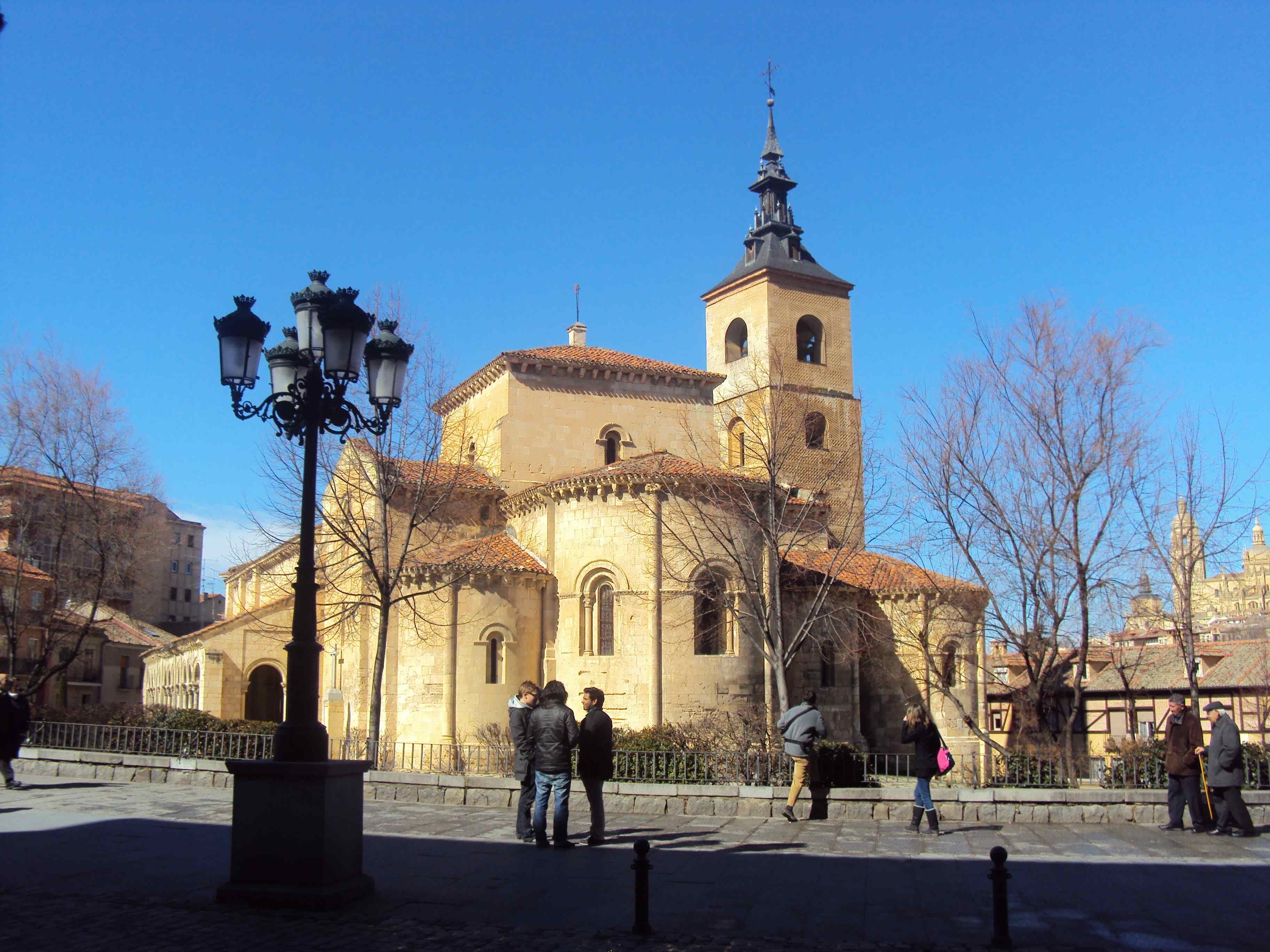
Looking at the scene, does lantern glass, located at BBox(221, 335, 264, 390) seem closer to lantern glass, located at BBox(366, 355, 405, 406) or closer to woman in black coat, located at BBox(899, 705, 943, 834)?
lantern glass, located at BBox(366, 355, 405, 406)

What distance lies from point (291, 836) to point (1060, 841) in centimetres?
789

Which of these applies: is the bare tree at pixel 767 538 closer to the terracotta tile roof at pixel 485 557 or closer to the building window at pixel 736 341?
the terracotta tile roof at pixel 485 557

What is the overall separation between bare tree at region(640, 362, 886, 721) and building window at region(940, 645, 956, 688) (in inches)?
121

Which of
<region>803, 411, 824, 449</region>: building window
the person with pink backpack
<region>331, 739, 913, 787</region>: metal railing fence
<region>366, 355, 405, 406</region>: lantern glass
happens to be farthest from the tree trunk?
<region>803, 411, 824, 449</region>: building window

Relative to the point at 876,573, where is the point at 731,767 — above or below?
below

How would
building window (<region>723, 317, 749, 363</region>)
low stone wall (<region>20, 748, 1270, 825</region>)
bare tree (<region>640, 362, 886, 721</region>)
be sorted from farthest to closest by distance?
1. building window (<region>723, 317, 749, 363</region>)
2. bare tree (<region>640, 362, 886, 721</region>)
3. low stone wall (<region>20, 748, 1270, 825</region>)

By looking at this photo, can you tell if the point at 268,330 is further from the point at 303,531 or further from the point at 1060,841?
the point at 1060,841

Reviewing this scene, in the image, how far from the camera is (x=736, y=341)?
4281cm

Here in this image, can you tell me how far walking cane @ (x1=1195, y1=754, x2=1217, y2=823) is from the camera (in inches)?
458

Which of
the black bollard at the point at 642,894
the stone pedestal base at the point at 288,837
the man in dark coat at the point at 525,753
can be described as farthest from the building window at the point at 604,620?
the black bollard at the point at 642,894

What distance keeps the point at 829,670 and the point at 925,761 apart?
678 inches

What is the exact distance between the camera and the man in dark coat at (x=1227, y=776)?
1128cm

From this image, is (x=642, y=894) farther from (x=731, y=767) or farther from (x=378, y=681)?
(x=378, y=681)

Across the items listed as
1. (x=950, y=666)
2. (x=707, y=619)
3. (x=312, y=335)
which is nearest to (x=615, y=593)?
(x=707, y=619)
